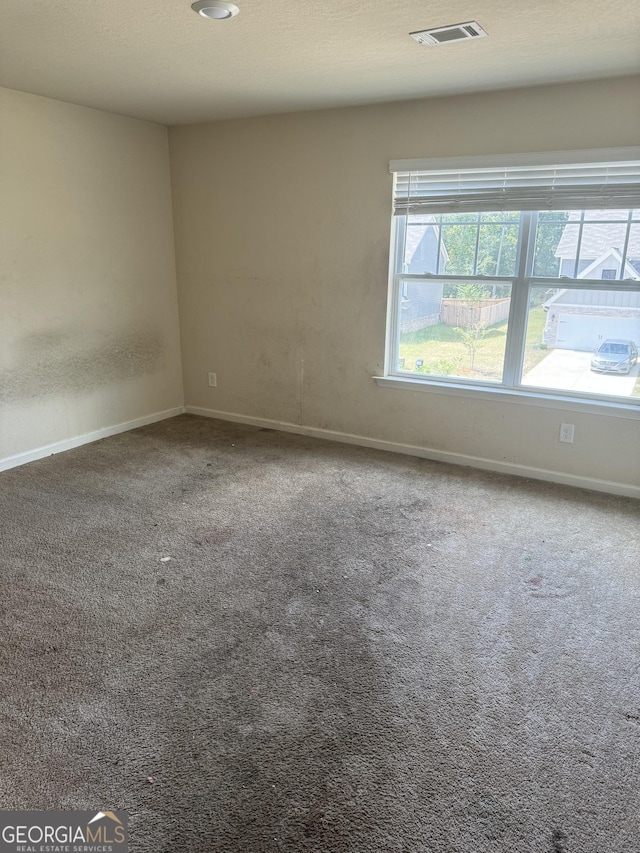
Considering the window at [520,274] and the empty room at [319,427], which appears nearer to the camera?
the empty room at [319,427]

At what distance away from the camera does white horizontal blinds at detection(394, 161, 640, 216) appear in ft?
10.9

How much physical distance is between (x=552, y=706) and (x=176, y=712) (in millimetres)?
1266

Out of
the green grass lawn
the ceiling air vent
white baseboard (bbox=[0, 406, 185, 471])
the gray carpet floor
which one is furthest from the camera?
white baseboard (bbox=[0, 406, 185, 471])

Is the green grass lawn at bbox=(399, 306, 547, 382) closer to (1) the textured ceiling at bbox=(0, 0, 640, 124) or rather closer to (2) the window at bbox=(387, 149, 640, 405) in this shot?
(2) the window at bbox=(387, 149, 640, 405)

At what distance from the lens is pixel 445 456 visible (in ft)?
13.8

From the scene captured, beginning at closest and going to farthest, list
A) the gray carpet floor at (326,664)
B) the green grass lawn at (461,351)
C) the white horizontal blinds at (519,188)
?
1. the gray carpet floor at (326,664)
2. the white horizontal blinds at (519,188)
3. the green grass lawn at (461,351)

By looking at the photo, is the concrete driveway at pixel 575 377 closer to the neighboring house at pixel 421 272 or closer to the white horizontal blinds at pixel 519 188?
the neighboring house at pixel 421 272

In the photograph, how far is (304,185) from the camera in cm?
426

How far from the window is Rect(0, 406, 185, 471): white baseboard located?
2236mm

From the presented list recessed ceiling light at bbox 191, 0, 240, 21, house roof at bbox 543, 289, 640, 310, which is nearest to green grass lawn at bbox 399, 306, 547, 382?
house roof at bbox 543, 289, 640, 310

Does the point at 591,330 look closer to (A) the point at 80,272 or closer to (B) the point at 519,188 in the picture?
(B) the point at 519,188

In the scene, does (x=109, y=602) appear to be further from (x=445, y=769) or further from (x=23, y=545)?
(x=445, y=769)

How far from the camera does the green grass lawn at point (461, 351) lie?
3797 millimetres

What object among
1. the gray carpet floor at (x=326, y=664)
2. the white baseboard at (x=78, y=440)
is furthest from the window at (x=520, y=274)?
the white baseboard at (x=78, y=440)
